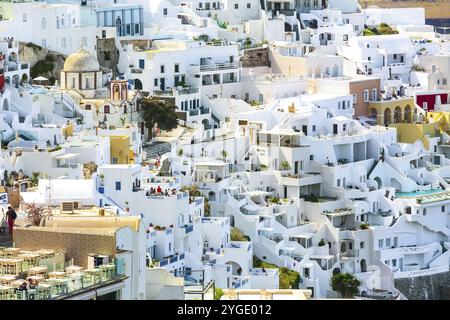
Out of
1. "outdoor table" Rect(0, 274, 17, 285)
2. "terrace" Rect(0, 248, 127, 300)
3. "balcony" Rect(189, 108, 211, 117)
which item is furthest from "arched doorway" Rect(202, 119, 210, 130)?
"outdoor table" Rect(0, 274, 17, 285)

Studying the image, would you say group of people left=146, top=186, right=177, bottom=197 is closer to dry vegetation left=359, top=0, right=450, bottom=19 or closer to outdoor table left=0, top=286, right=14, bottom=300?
outdoor table left=0, top=286, right=14, bottom=300

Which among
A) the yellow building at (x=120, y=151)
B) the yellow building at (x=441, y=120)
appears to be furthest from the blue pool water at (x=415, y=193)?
the yellow building at (x=120, y=151)

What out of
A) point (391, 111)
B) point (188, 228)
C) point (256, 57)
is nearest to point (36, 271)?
point (188, 228)

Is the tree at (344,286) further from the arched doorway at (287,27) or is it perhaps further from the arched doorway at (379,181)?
the arched doorway at (287,27)
